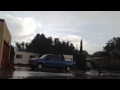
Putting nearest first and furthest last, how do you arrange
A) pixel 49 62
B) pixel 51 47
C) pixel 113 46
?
pixel 49 62
pixel 51 47
pixel 113 46

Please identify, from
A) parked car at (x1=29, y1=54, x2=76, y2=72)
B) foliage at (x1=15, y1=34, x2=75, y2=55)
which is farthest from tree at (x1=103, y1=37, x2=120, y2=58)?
parked car at (x1=29, y1=54, x2=76, y2=72)

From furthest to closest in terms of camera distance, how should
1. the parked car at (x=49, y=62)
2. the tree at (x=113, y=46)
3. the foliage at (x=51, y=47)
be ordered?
A: the tree at (x=113, y=46)
the foliage at (x=51, y=47)
the parked car at (x=49, y=62)

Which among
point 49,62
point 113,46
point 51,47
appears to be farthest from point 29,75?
point 113,46

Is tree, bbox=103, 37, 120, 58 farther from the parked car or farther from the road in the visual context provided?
the road

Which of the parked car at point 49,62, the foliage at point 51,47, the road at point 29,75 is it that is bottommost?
the road at point 29,75

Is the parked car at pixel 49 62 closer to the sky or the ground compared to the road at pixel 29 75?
closer to the sky

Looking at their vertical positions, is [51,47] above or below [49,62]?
above

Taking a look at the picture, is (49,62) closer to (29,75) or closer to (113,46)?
(29,75)

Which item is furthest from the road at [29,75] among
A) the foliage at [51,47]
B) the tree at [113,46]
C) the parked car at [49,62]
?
the tree at [113,46]

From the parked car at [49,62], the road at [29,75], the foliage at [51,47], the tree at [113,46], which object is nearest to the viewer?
the road at [29,75]

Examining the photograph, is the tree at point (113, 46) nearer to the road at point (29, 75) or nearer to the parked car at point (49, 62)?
the parked car at point (49, 62)
